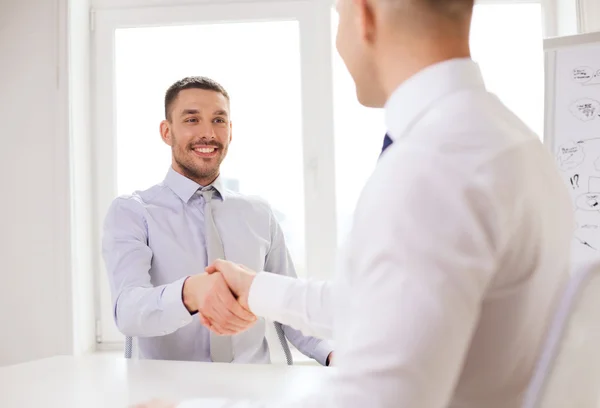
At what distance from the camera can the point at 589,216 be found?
234 cm

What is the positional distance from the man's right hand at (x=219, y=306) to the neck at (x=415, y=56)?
2.86 ft

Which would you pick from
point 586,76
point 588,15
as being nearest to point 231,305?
point 586,76

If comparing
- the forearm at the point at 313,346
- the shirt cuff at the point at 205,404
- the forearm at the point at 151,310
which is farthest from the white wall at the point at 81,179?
the shirt cuff at the point at 205,404

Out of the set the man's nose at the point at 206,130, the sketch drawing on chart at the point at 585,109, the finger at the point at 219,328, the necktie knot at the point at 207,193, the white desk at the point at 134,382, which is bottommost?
the white desk at the point at 134,382

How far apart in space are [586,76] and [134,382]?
209cm

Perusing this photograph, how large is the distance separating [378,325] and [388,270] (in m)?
0.05

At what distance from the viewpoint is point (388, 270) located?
0.50 metres

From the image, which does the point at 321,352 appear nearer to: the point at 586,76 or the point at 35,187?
the point at 586,76

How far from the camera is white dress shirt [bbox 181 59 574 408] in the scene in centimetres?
49

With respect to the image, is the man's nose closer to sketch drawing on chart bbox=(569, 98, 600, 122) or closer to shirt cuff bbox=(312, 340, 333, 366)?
shirt cuff bbox=(312, 340, 333, 366)

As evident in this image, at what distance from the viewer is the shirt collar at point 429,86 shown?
639mm

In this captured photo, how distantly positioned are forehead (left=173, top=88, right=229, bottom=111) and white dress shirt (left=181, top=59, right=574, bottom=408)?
1.66m

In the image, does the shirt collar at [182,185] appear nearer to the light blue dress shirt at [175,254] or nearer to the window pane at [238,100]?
the light blue dress shirt at [175,254]

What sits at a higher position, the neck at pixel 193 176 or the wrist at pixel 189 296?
the neck at pixel 193 176
